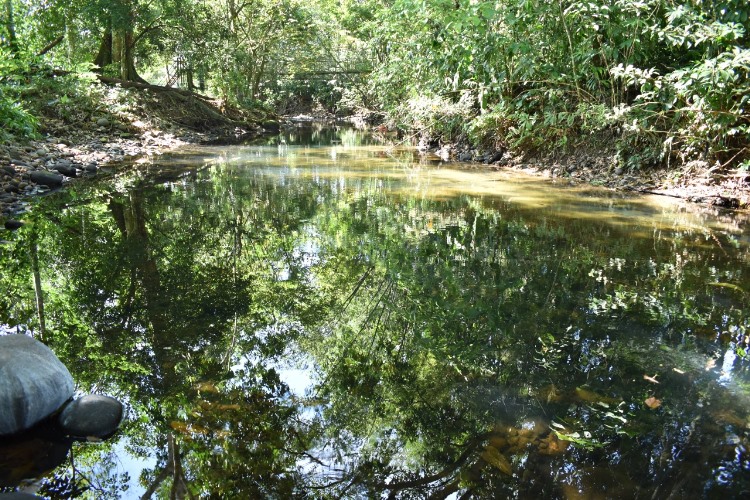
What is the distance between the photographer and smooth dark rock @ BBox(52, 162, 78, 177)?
349 inches

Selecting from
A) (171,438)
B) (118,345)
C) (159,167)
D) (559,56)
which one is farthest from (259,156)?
(171,438)

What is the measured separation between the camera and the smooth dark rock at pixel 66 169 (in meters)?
8.87

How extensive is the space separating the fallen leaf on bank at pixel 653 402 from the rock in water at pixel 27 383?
113 inches

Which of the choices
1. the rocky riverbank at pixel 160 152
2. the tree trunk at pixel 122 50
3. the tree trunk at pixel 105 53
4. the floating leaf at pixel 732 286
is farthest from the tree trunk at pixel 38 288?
the tree trunk at pixel 105 53

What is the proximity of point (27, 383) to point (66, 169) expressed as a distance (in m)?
7.59

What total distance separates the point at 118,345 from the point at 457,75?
9484 mm

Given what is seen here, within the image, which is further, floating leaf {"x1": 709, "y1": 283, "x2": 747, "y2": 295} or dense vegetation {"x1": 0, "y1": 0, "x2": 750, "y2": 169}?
dense vegetation {"x1": 0, "y1": 0, "x2": 750, "y2": 169}

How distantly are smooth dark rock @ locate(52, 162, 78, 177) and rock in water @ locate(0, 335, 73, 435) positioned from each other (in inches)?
283

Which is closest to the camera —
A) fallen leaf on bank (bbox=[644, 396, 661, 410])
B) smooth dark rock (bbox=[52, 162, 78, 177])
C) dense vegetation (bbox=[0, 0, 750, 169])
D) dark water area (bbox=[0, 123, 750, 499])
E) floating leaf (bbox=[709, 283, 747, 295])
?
dark water area (bbox=[0, 123, 750, 499])

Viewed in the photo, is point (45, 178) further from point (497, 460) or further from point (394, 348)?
point (497, 460)

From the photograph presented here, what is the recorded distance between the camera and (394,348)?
11.5ft

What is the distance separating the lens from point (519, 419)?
2.72 meters

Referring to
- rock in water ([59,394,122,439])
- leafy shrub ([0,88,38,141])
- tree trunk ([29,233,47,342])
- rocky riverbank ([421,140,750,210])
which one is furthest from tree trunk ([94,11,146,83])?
rock in water ([59,394,122,439])

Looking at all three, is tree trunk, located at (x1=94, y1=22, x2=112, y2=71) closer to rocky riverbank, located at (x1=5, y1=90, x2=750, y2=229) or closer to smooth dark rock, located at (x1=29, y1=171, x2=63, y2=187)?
rocky riverbank, located at (x1=5, y1=90, x2=750, y2=229)
